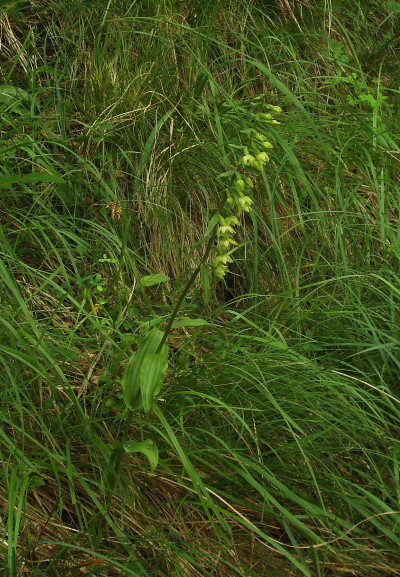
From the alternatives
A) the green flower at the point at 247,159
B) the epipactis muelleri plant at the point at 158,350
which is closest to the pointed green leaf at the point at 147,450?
the epipactis muelleri plant at the point at 158,350

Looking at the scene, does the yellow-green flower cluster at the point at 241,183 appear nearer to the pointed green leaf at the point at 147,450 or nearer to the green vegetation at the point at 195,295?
the green vegetation at the point at 195,295

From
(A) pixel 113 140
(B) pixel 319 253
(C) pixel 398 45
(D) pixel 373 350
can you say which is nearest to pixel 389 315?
(D) pixel 373 350

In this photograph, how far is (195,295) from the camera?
2617mm

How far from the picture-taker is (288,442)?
2.12 m

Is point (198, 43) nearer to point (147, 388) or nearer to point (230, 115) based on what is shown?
point (230, 115)

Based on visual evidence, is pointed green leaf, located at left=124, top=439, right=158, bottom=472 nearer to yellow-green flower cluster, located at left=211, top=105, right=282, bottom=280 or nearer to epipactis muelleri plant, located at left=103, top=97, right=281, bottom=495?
epipactis muelleri plant, located at left=103, top=97, right=281, bottom=495

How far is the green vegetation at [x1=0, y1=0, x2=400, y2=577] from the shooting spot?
6.16 feet

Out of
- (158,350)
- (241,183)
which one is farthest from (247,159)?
(158,350)

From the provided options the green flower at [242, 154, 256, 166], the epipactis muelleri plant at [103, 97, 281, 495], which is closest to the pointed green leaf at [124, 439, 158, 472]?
the epipactis muelleri plant at [103, 97, 281, 495]

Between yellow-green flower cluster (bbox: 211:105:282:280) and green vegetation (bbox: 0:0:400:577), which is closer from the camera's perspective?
yellow-green flower cluster (bbox: 211:105:282:280)

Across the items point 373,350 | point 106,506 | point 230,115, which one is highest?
point 230,115

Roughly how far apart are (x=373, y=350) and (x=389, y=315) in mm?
135

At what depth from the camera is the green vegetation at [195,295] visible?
1.88 m

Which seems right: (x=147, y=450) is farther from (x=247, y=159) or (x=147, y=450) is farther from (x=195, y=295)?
(x=195, y=295)
